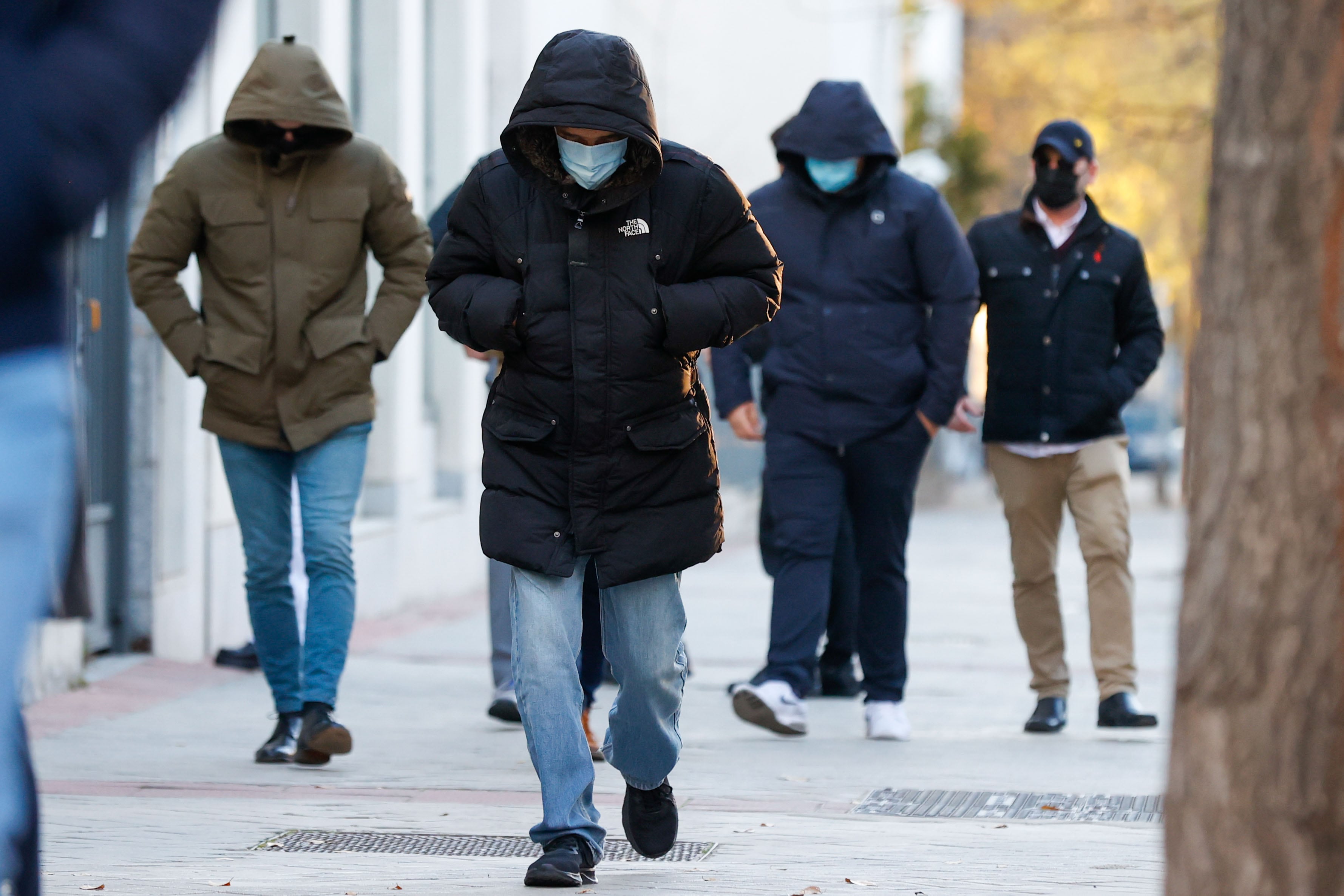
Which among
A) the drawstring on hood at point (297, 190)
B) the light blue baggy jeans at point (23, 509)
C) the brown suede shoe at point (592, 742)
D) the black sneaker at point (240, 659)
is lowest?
the black sneaker at point (240, 659)

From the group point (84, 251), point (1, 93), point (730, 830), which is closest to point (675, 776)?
point (730, 830)

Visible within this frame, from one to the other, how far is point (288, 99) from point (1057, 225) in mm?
2773

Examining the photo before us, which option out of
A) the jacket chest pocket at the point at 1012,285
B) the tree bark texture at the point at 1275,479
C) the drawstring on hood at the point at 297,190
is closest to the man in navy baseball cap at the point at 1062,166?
the jacket chest pocket at the point at 1012,285

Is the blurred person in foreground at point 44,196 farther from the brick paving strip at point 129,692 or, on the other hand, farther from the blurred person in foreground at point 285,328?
the brick paving strip at point 129,692

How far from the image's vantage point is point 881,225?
6.96 m

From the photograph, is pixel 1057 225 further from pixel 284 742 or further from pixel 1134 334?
pixel 284 742

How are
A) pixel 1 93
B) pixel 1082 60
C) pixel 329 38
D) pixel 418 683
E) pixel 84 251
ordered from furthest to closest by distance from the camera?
pixel 1082 60, pixel 329 38, pixel 418 683, pixel 84 251, pixel 1 93

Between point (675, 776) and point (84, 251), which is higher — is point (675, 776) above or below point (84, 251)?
below

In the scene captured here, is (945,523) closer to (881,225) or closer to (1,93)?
(881,225)

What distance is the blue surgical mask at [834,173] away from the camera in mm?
6965

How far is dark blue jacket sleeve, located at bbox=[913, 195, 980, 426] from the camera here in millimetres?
6871

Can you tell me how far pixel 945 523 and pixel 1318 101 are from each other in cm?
2066

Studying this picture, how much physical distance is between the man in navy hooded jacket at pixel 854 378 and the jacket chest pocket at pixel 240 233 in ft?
5.32

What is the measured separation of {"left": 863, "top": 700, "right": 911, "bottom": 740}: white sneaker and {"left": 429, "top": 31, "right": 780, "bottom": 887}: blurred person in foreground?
233cm
